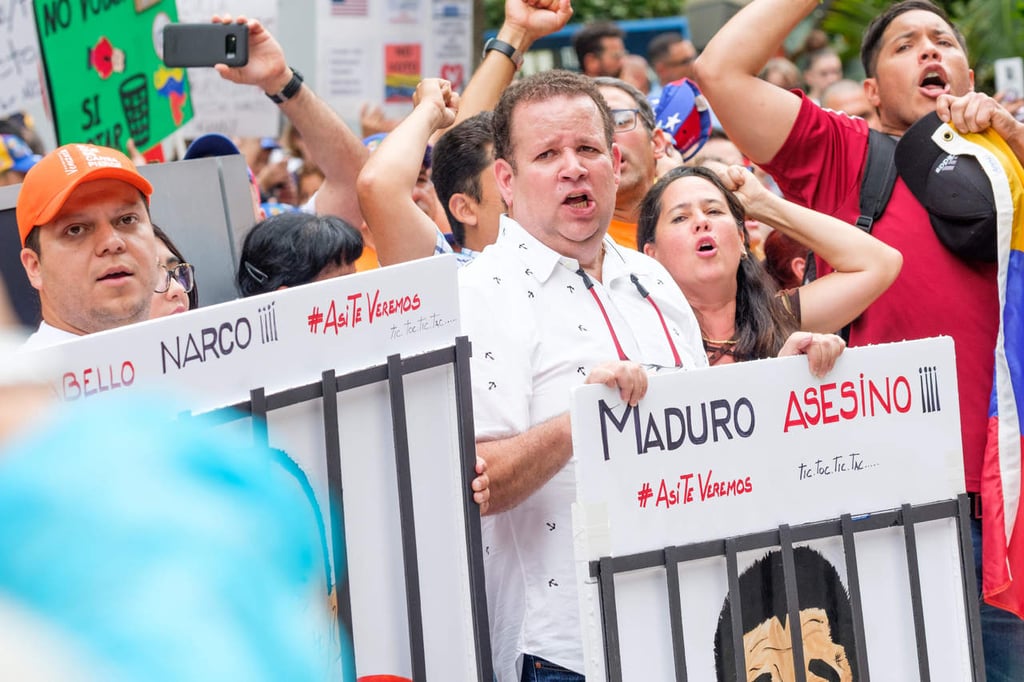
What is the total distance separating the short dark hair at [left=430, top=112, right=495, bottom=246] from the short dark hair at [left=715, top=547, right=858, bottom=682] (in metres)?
1.83

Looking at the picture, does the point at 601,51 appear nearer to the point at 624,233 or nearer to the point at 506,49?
the point at 506,49

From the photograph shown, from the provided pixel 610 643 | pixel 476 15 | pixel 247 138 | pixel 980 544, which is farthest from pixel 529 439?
pixel 476 15

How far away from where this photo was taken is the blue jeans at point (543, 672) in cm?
259

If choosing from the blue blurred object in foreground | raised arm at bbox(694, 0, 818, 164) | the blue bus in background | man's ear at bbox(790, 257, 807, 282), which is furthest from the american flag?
the blue blurred object in foreground

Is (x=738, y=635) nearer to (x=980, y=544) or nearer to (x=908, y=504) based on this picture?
(x=908, y=504)

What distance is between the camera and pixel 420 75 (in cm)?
826

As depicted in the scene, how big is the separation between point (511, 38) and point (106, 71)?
1.85 meters

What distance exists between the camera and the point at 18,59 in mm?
5555

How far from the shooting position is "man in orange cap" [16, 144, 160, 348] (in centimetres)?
279

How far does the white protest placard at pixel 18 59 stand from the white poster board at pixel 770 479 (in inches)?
155

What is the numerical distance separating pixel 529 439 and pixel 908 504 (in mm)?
732

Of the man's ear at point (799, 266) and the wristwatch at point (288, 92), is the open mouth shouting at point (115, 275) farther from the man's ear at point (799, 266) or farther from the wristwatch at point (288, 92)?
the man's ear at point (799, 266)

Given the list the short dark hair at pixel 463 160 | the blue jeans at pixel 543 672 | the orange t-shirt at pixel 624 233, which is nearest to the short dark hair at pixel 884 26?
the orange t-shirt at pixel 624 233

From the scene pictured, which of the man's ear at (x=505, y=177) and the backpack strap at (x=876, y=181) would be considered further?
the backpack strap at (x=876, y=181)
